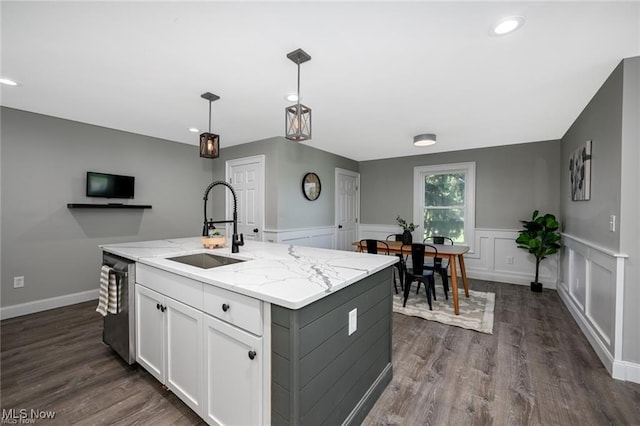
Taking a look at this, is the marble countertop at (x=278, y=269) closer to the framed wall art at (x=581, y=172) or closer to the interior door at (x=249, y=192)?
the interior door at (x=249, y=192)

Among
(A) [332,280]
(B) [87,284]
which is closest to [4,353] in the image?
(B) [87,284]

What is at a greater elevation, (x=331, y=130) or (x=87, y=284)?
(x=331, y=130)

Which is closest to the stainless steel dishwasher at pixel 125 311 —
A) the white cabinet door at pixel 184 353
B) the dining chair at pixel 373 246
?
the white cabinet door at pixel 184 353

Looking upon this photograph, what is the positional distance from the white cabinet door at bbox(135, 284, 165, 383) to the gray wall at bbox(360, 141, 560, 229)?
478cm

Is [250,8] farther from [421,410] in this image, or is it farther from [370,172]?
[370,172]

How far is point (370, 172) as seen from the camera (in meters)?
6.15

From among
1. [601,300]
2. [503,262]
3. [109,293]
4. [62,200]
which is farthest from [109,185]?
[503,262]

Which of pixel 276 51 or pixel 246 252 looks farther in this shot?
pixel 246 252

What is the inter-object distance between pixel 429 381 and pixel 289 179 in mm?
3172

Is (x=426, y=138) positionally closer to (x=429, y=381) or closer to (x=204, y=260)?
(x=429, y=381)

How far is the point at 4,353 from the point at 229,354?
253 centimetres

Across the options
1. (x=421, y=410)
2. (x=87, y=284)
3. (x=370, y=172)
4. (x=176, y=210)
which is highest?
(x=370, y=172)

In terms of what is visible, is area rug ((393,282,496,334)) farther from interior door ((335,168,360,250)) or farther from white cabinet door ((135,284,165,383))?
white cabinet door ((135,284,165,383))

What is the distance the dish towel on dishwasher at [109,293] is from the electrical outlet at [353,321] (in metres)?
1.80
